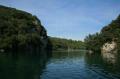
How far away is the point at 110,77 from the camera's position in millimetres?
41500

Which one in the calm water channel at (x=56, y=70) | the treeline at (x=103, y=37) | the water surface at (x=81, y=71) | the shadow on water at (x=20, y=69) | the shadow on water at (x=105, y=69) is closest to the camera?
the shadow on water at (x=20, y=69)

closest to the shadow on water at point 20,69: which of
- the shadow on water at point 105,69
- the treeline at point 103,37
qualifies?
the shadow on water at point 105,69

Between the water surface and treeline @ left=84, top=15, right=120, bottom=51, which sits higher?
treeline @ left=84, top=15, right=120, bottom=51

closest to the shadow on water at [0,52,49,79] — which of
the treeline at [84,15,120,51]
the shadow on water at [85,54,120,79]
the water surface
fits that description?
the water surface

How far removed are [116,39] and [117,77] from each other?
12679 cm

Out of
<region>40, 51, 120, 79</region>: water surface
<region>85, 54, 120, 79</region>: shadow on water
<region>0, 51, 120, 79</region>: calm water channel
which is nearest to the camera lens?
<region>0, 51, 120, 79</region>: calm water channel

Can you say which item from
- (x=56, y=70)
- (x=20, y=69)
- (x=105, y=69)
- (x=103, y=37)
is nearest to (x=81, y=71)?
(x=56, y=70)

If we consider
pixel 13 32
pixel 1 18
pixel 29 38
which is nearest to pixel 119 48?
pixel 29 38

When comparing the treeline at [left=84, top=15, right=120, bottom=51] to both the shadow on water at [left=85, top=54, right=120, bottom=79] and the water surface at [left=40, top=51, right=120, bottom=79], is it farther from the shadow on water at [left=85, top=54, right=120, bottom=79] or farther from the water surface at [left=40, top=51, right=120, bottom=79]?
the water surface at [left=40, top=51, right=120, bottom=79]

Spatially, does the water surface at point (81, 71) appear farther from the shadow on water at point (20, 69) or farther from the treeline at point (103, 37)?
the treeline at point (103, 37)

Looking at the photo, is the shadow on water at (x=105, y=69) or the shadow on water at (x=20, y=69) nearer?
the shadow on water at (x=20, y=69)

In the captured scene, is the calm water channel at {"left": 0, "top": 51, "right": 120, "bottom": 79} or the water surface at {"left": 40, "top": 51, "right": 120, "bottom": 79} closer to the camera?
the calm water channel at {"left": 0, "top": 51, "right": 120, "bottom": 79}

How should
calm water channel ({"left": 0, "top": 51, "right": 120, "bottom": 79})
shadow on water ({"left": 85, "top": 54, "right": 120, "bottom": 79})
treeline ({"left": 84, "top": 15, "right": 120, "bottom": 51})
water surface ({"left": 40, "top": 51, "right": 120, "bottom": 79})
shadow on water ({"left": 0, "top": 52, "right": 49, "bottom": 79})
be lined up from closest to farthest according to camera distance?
shadow on water ({"left": 0, "top": 52, "right": 49, "bottom": 79})
calm water channel ({"left": 0, "top": 51, "right": 120, "bottom": 79})
water surface ({"left": 40, "top": 51, "right": 120, "bottom": 79})
shadow on water ({"left": 85, "top": 54, "right": 120, "bottom": 79})
treeline ({"left": 84, "top": 15, "right": 120, "bottom": 51})

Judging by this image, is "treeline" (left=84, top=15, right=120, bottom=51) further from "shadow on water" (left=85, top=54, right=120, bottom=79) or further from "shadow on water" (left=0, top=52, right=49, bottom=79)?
"shadow on water" (left=0, top=52, right=49, bottom=79)
